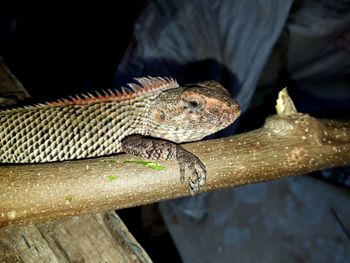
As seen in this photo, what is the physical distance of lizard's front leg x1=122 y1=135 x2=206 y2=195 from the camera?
180 centimetres

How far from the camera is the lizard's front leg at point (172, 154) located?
1.80m

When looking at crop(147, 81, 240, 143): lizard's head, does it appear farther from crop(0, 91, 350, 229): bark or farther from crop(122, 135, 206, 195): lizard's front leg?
crop(0, 91, 350, 229): bark

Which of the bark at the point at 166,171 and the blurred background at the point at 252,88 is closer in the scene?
the bark at the point at 166,171

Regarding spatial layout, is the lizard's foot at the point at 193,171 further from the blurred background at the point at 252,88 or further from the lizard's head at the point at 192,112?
the blurred background at the point at 252,88

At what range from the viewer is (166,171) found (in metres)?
1.82

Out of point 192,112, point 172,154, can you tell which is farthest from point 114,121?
point 172,154

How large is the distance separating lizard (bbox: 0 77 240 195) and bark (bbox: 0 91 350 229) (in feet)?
1.88

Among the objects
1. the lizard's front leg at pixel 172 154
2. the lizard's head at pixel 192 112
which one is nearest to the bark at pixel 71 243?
the lizard's front leg at pixel 172 154

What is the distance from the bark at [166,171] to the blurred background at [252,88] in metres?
1.40

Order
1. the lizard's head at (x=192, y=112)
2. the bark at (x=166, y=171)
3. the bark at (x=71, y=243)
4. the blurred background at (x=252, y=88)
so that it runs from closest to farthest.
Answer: the bark at (x=166, y=171) < the bark at (x=71, y=243) < the lizard's head at (x=192, y=112) < the blurred background at (x=252, y=88)

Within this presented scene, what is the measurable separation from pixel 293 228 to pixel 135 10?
345cm

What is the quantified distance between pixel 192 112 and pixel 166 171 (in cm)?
72

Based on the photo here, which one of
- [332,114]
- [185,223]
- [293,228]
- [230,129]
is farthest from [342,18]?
[185,223]

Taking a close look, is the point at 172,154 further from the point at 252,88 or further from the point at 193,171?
the point at 252,88
